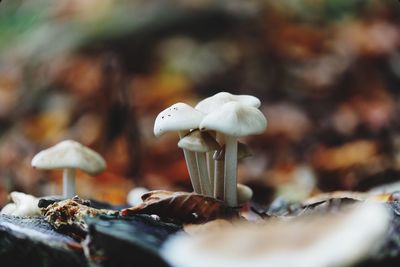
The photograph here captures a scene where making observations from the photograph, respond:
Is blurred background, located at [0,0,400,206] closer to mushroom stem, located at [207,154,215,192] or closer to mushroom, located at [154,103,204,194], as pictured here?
mushroom stem, located at [207,154,215,192]

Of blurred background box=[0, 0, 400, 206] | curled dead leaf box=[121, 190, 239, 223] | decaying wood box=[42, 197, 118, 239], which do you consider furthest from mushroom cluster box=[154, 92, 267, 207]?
blurred background box=[0, 0, 400, 206]

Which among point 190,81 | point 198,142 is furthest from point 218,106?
point 190,81

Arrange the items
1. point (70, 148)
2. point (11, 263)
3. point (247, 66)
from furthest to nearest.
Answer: point (247, 66), point (70, 148), point (11, 263)

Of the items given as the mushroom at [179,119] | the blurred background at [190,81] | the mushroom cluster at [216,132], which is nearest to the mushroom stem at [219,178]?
the mushroom cluster at [216,132]

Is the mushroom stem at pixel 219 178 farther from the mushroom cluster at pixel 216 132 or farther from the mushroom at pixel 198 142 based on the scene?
the mushroom at pixel 198 142

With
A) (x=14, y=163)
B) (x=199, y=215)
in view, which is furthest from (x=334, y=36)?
(x=199, y=215)

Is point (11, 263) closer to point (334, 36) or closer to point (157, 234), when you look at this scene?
point (157, 234)

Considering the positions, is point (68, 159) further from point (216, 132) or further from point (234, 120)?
point (234, 120)
